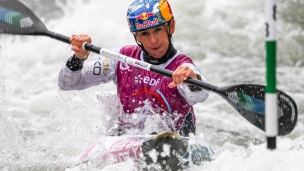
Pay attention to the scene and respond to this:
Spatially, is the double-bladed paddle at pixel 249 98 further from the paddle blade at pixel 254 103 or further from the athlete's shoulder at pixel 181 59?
the athlete's shoulder at pixel 181 59

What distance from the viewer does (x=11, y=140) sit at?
6.02m

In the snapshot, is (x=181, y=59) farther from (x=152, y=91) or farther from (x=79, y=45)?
(x=79, y=45)

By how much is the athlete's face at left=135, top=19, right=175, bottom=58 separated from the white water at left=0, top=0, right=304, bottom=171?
0.53 meters

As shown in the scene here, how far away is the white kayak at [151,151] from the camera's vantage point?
422cm

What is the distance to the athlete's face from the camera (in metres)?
4.82

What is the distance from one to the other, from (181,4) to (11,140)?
6021 millimetres

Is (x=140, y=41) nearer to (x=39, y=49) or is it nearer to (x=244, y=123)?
(x=244, y=123)

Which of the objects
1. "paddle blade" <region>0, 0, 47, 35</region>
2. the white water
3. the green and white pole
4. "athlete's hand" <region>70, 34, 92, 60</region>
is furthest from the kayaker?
the green and white pole

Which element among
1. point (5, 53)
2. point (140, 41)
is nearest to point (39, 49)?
point (5, 53)

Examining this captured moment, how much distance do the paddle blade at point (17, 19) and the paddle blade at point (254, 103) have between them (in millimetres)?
1792

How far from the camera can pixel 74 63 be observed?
196 inches

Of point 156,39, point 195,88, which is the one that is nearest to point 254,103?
point 195,88

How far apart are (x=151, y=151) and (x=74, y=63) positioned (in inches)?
41.0

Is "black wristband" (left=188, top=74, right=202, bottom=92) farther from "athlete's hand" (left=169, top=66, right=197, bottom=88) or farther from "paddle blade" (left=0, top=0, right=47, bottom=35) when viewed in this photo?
"paddle blade" (left=0, top=0, right=47, bottom=35)
